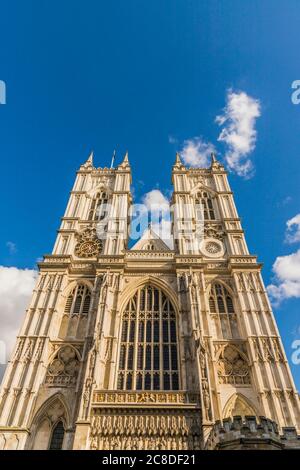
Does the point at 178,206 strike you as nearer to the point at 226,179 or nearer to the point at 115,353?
the point at 226,179

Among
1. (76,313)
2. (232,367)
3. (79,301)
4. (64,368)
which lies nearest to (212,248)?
(232,367)

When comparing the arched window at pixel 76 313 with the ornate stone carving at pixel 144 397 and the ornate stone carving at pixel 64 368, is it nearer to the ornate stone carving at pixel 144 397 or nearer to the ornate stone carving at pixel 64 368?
the ornate stone carving at pixel 64 368

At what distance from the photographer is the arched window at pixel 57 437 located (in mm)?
17734

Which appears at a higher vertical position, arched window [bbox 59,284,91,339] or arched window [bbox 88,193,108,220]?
arched window [bbox 88,193,108,220]

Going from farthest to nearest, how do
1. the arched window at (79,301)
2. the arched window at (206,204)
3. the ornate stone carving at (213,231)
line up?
the arched window at (206,204)
the ornate stone carving at (213,231)
the arched window at (79,301)

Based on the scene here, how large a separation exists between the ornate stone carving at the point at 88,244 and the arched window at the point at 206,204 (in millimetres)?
10810

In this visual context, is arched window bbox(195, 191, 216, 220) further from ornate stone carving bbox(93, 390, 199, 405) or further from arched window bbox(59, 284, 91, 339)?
ornate stone carving bbox(93, 390, 199, 405)

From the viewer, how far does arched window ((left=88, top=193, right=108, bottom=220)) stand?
31875 mm

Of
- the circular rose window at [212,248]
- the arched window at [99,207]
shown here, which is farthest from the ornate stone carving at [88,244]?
the circular rose window at [212,248]

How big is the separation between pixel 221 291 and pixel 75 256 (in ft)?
41.5

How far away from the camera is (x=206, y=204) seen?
33.1 m

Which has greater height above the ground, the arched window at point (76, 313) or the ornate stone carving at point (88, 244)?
the ornate stone carving at point (88, 244)

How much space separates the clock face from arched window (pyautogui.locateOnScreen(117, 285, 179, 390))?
18.8 feet

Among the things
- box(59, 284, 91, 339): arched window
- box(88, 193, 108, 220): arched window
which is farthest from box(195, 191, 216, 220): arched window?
box(59, 284, 91, 339): arched window
